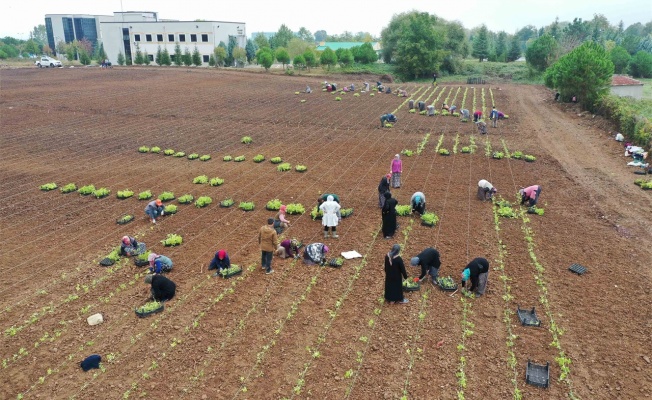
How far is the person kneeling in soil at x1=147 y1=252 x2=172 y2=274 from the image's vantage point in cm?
1150

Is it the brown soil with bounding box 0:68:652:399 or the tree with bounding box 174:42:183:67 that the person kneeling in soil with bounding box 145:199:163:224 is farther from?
the tree with bounding box 174:42:183:67

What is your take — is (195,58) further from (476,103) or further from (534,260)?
(534,260)

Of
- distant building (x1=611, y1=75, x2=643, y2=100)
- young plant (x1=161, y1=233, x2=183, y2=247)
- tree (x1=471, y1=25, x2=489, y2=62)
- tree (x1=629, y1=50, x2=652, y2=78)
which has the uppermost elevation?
tree (x1=471, y1=25, x2=489, y2=62)

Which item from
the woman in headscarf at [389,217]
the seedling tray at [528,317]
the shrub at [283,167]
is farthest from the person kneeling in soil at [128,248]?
the seedling tray at [528,317]

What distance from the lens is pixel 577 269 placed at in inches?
452

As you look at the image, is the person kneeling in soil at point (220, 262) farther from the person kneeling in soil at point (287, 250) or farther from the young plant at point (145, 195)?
the young plant at point (145, 195)

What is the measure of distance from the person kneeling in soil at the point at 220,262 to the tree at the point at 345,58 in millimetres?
60682

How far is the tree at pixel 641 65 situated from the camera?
6006cm

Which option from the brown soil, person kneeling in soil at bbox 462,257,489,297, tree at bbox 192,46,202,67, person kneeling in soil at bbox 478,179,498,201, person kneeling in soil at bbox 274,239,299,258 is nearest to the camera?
the brown soil

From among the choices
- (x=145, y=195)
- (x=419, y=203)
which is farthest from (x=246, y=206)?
(x=419, y=203)

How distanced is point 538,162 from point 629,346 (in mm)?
13772

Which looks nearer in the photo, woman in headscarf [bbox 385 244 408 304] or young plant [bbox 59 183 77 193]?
woman in headscarf [bbox 385 244 408 304]

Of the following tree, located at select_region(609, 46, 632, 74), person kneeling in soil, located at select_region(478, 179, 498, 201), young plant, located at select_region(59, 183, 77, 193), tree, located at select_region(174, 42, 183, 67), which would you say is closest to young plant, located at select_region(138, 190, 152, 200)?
young plant, located at select_region(59, 183, 77, 193)

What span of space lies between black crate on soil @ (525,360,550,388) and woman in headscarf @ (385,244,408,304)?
2.90 m
